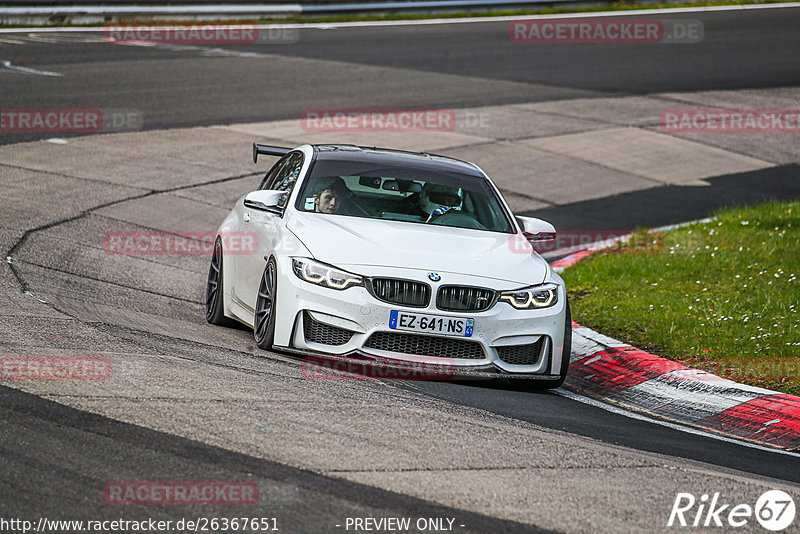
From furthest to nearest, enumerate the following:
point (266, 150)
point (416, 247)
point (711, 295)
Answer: point (711, 295)
point (266, 150)
point (416, 247)

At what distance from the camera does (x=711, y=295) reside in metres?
10.1

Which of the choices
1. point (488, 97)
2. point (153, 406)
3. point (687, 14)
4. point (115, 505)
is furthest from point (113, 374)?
point (687, 14)

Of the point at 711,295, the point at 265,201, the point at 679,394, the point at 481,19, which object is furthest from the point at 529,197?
the point at 481,19

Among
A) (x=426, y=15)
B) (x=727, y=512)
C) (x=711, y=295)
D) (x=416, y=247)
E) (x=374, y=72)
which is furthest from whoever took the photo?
(x=426, y=15)

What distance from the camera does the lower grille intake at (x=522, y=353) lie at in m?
7.50

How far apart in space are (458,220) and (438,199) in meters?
0.27

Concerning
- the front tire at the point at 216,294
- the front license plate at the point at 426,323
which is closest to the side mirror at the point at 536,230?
the front license plate at the point at 426,323

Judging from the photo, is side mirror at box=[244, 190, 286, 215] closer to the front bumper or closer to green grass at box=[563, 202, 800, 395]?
the front bumper

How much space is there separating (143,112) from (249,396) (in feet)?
44.5

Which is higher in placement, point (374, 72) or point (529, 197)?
point (374, 72)

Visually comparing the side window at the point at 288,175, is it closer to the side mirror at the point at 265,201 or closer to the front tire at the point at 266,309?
the side mirror at the point at 265,201

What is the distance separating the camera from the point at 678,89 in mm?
24516

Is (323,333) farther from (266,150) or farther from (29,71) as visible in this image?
(29,71)

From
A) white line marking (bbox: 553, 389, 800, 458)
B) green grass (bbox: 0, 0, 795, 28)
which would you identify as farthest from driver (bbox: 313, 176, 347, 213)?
green grass (bbox: 0, 0, 795, 28)
